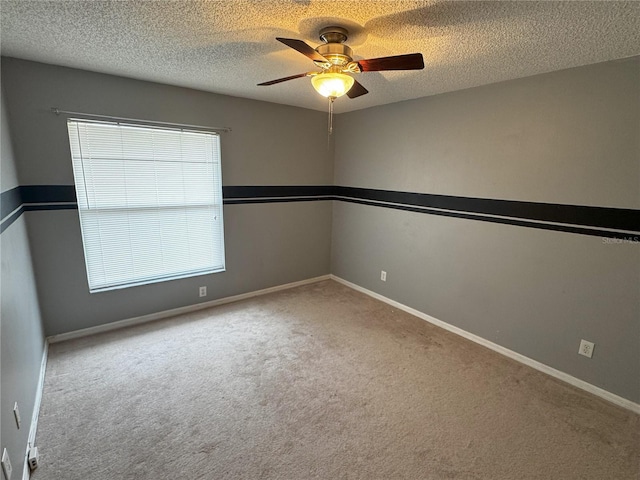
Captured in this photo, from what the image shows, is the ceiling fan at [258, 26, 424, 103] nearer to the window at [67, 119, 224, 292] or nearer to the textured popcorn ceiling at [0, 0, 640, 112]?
the textured popcorn ceiling at [0, 0, 640, 112]

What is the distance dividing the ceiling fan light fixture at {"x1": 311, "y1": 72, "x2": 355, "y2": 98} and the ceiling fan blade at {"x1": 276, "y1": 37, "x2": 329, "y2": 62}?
8 centimetres

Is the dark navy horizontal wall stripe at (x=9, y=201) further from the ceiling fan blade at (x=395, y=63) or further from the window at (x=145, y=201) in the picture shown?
the ceiling fan blade at (x=395, y=63)

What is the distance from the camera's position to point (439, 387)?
2.29 metres

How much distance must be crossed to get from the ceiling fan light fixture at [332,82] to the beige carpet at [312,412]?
1.95 metres

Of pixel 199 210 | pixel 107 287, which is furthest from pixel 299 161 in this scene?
pixel 107 287

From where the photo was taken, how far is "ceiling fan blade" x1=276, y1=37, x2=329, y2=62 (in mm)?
1416

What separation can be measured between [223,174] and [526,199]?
2.84m

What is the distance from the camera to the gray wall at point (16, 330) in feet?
4.60

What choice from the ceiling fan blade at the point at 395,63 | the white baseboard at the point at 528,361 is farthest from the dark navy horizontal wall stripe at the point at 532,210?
the ceiling fan blade at the point at 395,63

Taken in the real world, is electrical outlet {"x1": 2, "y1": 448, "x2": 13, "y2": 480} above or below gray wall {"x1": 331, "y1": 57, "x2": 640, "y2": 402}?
below

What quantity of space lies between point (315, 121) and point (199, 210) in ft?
5.92

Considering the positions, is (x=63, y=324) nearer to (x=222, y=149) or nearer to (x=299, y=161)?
(x=222, y=149)

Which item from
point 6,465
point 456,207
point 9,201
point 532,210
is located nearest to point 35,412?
point 6,465

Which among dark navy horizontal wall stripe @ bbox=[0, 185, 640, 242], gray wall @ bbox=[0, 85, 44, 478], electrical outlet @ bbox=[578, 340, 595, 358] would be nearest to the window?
dark navy horizontal wall stripe @ bbox=[0, 185, 640, 242]
